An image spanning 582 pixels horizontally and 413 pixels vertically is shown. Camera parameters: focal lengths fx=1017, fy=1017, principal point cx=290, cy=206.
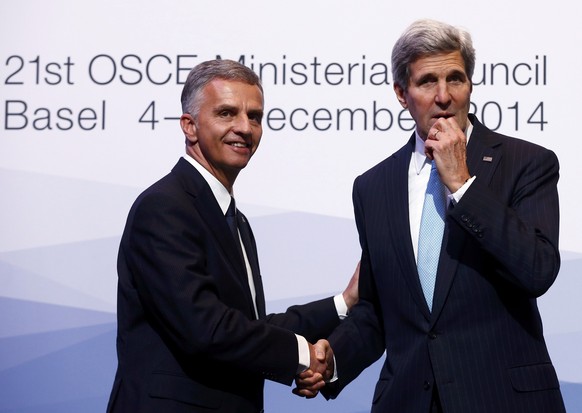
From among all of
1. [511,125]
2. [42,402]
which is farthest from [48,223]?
[511,125]

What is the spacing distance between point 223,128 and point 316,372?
827 mm

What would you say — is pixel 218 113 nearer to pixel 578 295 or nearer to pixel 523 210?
pixel 523 210

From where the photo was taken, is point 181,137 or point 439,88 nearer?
point 439,88

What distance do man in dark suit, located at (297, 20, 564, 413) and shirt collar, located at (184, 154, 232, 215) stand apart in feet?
1.56

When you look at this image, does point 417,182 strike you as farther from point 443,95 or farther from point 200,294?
point 200,294

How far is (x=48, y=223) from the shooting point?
4473 mm

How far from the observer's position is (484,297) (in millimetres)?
2709

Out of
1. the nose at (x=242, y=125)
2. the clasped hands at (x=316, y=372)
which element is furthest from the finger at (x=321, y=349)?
the nose at (x=242, y=125)

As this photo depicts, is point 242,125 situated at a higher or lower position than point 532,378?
higher

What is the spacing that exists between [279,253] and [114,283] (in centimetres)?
73

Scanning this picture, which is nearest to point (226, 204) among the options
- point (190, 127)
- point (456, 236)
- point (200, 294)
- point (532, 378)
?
point (190, 127)

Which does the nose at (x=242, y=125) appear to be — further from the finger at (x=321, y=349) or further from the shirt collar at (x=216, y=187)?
the finger at (x=321, y=349)

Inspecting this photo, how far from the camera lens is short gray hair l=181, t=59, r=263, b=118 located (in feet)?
10.6

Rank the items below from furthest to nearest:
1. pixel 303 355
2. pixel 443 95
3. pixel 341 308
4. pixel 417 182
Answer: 1. pixel 341 308
2. pixel 303 355
3. pixel 417 182
4. pixel 443 95
